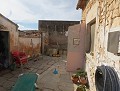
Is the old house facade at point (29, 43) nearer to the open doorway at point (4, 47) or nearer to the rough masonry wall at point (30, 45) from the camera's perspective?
the rough masonry wall at point (30, 45)

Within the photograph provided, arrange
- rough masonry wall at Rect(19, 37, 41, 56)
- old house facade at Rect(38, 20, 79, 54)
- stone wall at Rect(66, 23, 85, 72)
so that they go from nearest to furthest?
1. stone wall at Rect(66, 23, 85, 72)
2. rough masonry wall at Rect(19, 37, 41, 56)
3. old house facade at Rect(38, 20, 79, 54)

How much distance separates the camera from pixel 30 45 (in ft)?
43.4

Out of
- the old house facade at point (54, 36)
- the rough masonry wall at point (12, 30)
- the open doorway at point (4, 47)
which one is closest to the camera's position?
the rough masonry wall at point (12, 30)

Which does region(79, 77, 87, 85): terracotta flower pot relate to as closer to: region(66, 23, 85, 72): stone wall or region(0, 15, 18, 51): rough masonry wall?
region(66, 23, 85, 72): stone wall

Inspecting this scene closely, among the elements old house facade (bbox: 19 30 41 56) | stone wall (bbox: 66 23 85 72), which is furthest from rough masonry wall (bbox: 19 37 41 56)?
stone wall (bbox: 66 23 85 72)

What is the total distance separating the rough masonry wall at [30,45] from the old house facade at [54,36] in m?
1.64

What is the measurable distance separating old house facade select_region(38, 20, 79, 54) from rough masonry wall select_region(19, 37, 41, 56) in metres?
1.64

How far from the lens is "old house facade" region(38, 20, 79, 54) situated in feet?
56.6

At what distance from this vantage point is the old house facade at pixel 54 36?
56.6ft

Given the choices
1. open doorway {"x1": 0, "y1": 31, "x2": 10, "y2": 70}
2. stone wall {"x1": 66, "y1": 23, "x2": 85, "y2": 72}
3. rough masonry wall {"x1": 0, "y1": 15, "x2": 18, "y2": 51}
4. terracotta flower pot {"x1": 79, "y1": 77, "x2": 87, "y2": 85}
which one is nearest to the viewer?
terracotta flower pot {"x1": 79, "y1": 77, "x2": 87, "y2": 85}

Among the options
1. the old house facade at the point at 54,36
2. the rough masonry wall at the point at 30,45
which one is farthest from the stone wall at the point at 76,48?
the old house facade at the point at 54,36

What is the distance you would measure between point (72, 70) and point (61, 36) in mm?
9787

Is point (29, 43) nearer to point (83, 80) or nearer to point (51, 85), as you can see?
point (51, 85)

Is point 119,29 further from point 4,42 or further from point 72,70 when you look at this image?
point 4,42
